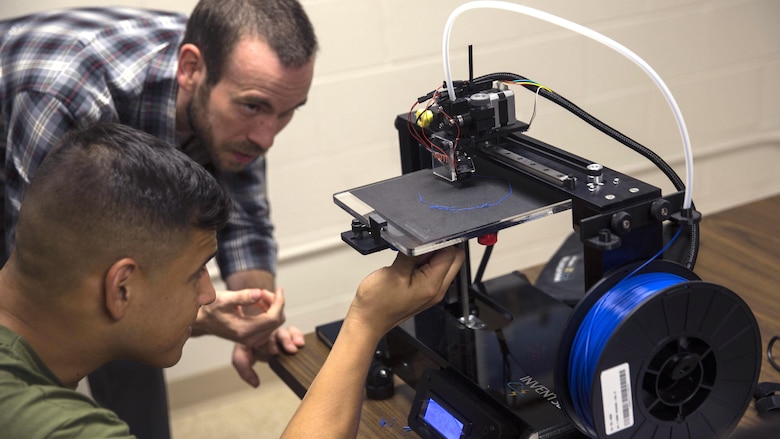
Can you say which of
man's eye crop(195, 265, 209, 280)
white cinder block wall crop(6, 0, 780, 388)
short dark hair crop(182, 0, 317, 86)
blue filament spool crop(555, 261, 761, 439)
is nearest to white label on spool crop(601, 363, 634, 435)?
blue filament spool crop(555, 261, 761, 439)

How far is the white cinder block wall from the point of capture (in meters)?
2.63

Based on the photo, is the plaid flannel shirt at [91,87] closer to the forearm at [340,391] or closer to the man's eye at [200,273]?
the man's eye at [200,273]

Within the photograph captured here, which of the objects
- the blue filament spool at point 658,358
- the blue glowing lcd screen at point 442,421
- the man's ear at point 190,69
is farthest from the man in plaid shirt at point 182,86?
the blue filament spool at point 658,358

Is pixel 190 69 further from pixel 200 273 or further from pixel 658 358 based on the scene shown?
pixel 658 358

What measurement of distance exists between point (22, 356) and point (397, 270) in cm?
47

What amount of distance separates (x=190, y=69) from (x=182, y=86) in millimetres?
38

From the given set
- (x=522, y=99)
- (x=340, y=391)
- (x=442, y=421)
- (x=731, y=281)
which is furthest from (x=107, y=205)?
(x=522, y=99)

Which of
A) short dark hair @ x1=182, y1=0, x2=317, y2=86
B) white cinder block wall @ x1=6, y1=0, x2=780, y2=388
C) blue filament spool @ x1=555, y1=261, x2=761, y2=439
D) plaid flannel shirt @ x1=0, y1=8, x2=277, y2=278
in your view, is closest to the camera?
blue filament spool @ x1=555, y1=261, x2=761, y2=439

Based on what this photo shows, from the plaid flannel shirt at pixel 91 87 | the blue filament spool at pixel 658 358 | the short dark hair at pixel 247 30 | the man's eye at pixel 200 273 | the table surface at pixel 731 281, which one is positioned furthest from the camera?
the short dark hair at pixel 247 30

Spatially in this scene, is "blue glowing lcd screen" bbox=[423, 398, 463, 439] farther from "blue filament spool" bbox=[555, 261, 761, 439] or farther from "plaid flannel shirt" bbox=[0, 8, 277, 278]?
"plaid flannel shirt" bbox=[0, 8, 277, 278]

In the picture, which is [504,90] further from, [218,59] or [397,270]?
[218,59]

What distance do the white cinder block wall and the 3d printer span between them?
119 cm

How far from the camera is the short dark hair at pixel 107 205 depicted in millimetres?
1123

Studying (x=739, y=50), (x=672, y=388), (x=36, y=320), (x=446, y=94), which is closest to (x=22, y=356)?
(x=36, y=320)
